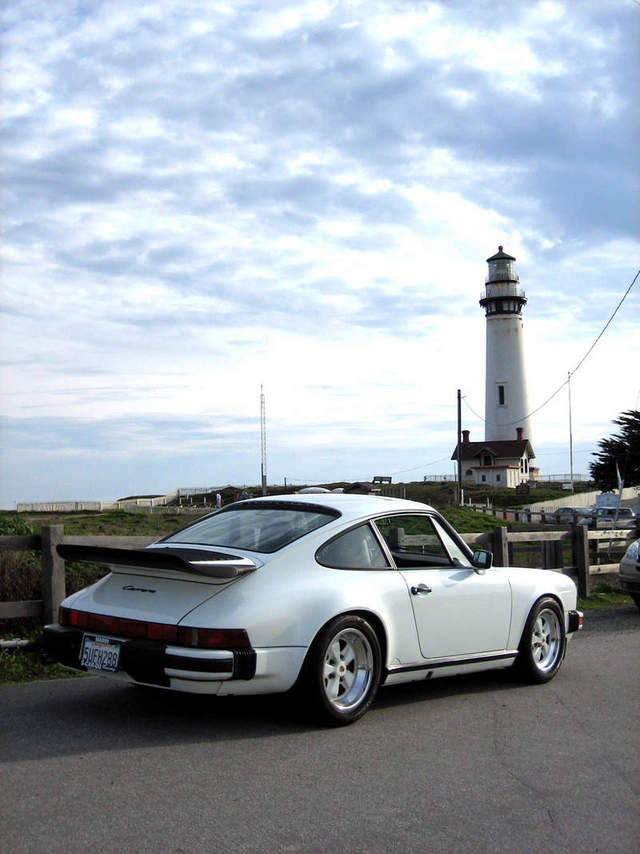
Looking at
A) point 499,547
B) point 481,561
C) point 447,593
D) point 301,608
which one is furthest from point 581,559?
point 301,608

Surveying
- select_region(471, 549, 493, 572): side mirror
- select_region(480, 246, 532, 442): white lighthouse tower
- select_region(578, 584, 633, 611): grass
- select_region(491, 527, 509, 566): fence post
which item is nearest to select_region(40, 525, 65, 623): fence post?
select_region(471, 549, 493, 572): side mirror

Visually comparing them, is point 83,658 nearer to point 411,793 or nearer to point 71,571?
point 411,793

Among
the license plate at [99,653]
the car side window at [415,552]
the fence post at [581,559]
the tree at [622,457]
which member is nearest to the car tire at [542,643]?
the car side window at [415,552]

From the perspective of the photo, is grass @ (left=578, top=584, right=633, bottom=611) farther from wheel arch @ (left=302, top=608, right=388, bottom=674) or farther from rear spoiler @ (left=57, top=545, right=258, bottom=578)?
rear spoiler @ (left=57, top=545, right=258, bottom=578)

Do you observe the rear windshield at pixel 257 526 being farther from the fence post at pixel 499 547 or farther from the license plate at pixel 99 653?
the fence post at pixel 499 547

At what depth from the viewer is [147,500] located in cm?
8044

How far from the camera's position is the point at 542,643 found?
8070 mm

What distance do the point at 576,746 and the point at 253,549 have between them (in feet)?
7.84

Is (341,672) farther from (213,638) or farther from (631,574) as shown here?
(631,574)

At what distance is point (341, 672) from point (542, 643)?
2505 mm

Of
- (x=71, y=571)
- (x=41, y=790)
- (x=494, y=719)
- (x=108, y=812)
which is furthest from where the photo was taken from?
(x=71, y=571)

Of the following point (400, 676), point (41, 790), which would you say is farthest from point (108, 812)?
point (400, 676)

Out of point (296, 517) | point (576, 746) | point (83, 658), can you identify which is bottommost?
point (576, 746)

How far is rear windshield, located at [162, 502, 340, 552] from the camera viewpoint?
6.59 meters
